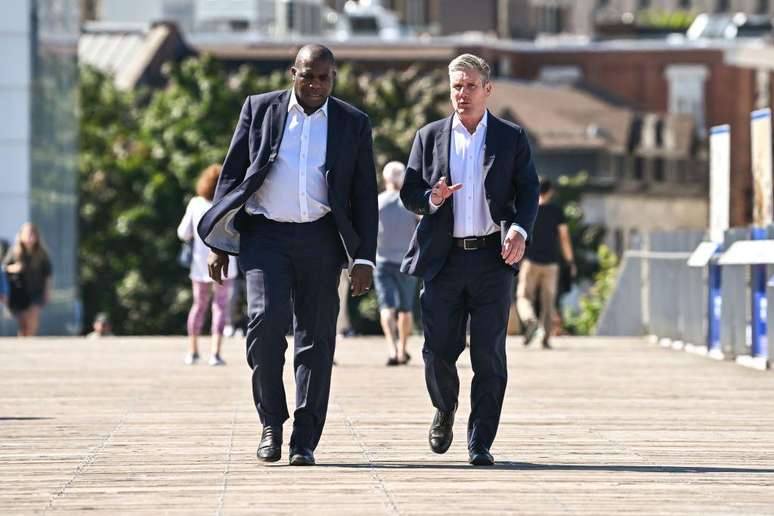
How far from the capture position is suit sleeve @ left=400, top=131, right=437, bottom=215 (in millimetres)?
11141

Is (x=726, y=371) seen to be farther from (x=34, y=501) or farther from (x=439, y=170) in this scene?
(x=34, y=501)

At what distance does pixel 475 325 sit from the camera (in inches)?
444

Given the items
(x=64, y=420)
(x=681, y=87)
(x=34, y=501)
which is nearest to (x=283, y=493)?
(x=34, y=501)

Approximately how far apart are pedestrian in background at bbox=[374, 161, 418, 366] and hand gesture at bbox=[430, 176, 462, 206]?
349 inches

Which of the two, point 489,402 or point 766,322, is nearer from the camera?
point 489,402

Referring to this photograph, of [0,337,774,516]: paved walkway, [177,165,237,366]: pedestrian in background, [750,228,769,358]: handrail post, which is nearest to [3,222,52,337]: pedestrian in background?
[177,165,237,366]: pedestrian in background

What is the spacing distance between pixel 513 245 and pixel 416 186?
59 centimetres

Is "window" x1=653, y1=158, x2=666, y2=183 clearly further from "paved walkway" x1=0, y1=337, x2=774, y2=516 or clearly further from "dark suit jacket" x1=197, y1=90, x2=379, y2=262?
"dark suit jacket" x1=197, y1=90, x2=379, y2=262

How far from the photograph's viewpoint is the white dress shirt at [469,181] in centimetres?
1120

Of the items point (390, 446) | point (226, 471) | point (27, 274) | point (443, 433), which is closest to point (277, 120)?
point (226, 471)

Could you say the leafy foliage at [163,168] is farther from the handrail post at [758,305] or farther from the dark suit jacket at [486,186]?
the dark suit jacket at [486,186]

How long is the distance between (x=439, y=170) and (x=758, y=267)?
9244mm

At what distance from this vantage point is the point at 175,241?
55.8 m

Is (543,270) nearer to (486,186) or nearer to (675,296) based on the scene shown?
(675,296)
